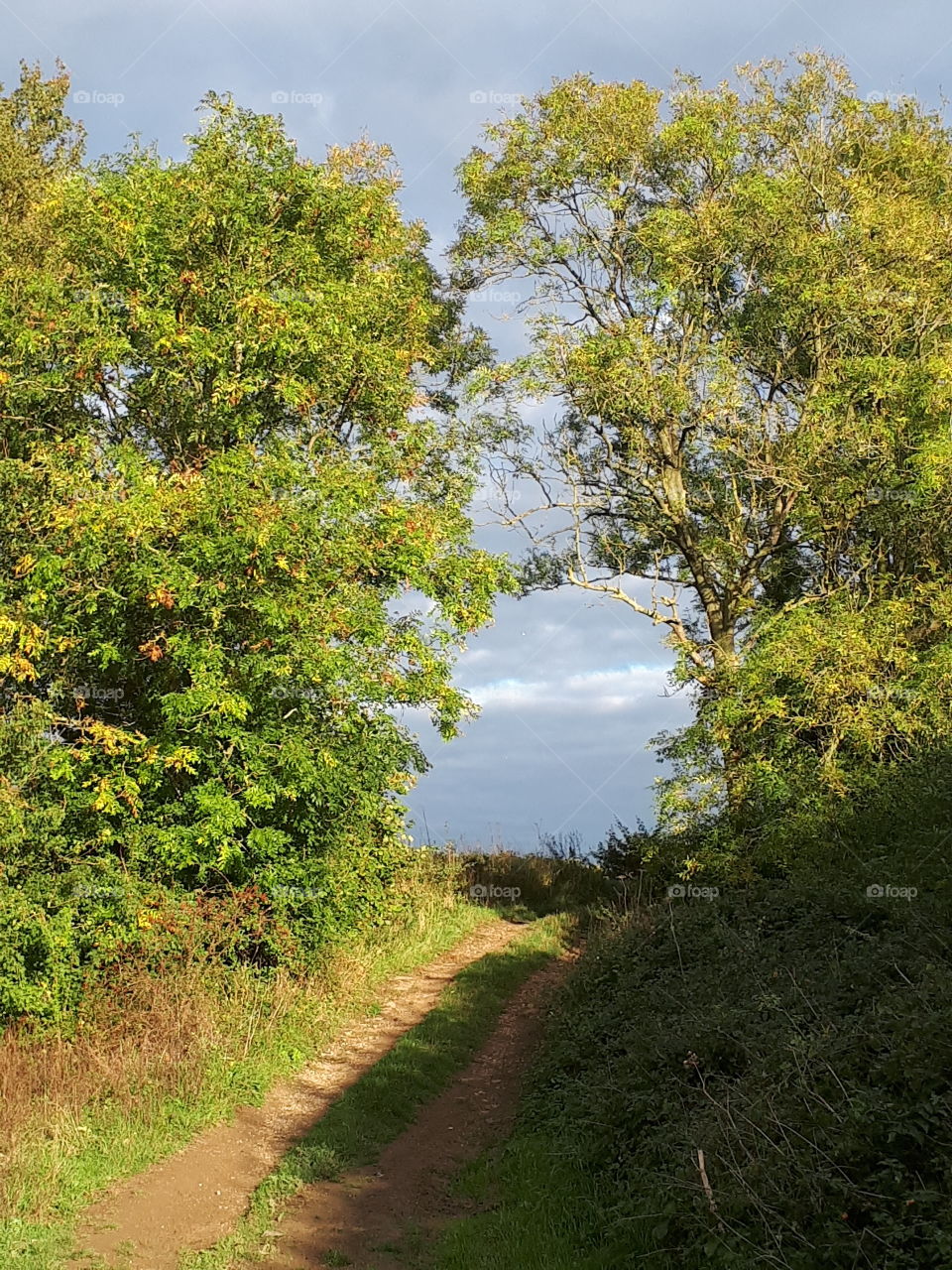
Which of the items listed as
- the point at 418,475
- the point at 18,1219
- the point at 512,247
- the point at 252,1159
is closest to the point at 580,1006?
the point at 252,1159

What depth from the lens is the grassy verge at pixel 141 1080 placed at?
27.9ft

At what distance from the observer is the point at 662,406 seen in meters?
19.5

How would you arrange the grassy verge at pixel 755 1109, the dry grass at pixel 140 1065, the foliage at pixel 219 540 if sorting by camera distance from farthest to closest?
1. the foliage at pixel 219 540
2. the dry grass at pixel 140 1065
3. the grassy verge at pixel 755 1109

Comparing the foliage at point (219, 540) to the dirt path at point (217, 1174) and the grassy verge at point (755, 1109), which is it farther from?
the grassy verge at point (755, 1109)

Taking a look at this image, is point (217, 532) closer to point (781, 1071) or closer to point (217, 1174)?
point (217, 1174)

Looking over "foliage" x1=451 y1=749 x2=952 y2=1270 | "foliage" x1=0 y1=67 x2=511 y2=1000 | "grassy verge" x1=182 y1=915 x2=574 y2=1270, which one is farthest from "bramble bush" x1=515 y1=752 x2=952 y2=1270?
"foliage" x1=0 y1=67 x2=511 y2=1000

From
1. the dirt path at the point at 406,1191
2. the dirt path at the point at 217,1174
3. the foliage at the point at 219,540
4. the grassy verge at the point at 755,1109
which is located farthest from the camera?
the foliage at the point at 219,540

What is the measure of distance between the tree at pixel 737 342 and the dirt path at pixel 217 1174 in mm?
7212

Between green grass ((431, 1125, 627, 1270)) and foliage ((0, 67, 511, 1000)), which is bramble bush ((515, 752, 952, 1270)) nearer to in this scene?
green grass ((431, 1125, 627, 1270))

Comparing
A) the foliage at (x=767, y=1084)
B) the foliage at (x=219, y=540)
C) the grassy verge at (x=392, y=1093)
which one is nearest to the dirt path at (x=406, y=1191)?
the grassy verge at (x=392, y=1093)

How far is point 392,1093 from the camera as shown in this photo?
443 inches

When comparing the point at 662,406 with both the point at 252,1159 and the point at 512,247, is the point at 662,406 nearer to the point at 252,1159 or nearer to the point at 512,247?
the point at 512,247

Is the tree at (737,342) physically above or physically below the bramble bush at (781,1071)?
above

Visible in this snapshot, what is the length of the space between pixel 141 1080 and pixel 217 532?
604cm
